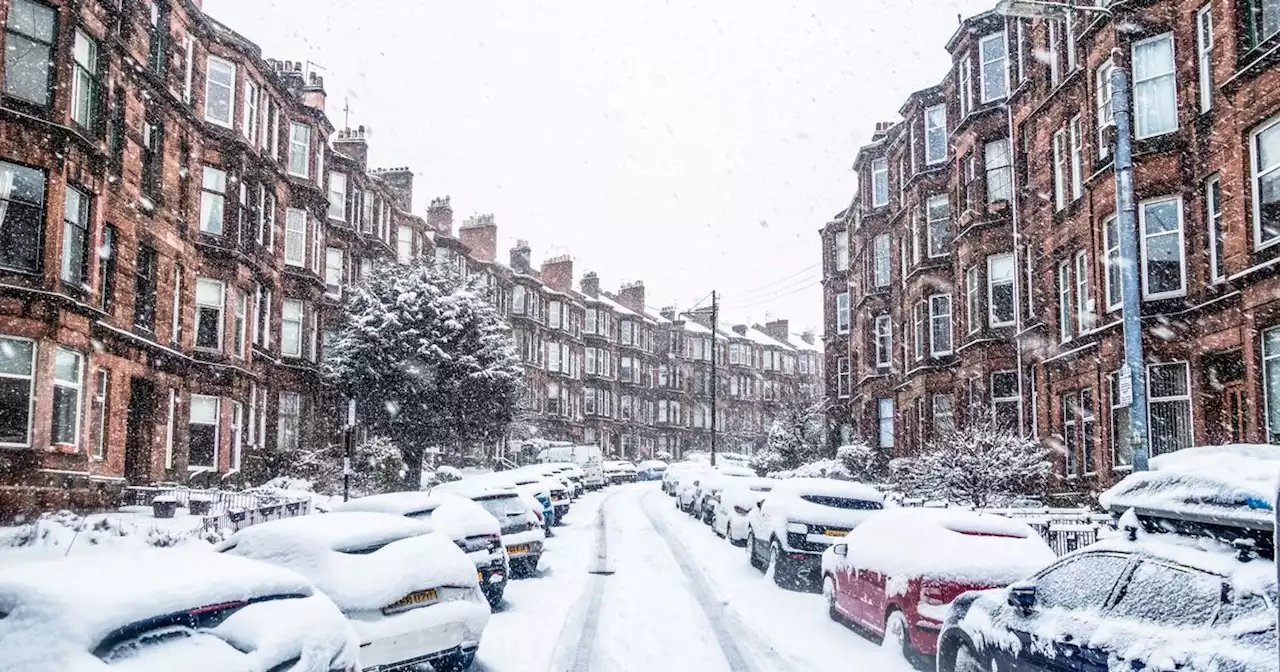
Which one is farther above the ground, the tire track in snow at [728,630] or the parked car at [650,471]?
the tire track in snow at [728,630]

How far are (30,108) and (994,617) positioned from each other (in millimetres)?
19347

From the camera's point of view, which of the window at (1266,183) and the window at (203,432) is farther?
the window at (203,432)

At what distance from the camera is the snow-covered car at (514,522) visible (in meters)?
14.2

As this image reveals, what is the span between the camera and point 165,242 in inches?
952

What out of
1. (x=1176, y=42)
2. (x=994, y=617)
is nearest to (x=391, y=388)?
(x=1176, y=42)

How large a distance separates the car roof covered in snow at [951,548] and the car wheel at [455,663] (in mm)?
4097

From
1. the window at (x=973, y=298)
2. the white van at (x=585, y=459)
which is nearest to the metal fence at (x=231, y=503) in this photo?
the window at (x=973, y=298)

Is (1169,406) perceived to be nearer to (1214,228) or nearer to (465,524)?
(1214,228)

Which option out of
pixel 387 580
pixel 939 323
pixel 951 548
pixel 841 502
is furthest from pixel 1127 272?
pixel 939 323

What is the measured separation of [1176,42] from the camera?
1853cm

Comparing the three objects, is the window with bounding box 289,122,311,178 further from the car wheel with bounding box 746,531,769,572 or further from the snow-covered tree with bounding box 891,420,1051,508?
the car wheel with bounding box 746,531,769,572

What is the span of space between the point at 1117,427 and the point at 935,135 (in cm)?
1594

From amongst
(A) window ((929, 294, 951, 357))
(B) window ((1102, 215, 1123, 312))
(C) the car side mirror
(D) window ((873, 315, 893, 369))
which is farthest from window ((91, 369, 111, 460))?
(D) window ((873, 315, 893, 369))

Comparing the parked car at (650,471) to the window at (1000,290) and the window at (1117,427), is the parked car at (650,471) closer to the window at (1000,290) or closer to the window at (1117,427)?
the window at (1000,290)
